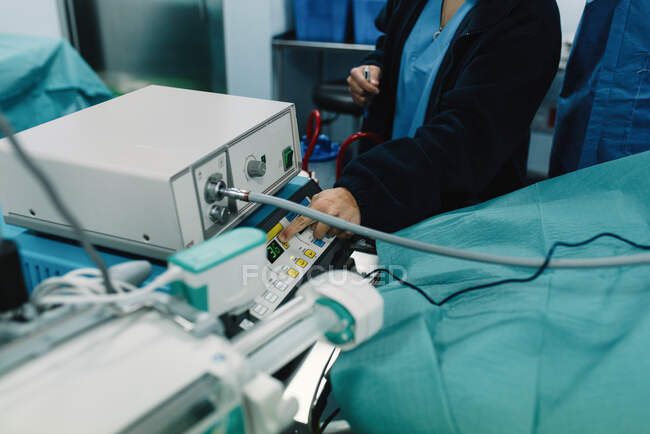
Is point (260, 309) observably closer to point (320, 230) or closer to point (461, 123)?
point (320, 230)

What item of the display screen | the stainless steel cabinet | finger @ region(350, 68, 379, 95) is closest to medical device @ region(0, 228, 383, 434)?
the display screen

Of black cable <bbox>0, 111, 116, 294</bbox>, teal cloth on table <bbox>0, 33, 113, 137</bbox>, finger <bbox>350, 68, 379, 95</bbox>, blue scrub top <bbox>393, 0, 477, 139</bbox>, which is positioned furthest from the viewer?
teal cloth on table <bbox>0, 33, 113, 137</bbox>

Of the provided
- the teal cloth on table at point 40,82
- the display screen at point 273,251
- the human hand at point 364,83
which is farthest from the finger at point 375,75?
the teal cloth on table at point 40,82

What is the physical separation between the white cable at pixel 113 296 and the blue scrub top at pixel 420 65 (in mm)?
857

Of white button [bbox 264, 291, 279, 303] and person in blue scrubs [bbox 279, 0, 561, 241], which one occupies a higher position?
person in blue scrubs [bbox 279, 0, 561, 241]

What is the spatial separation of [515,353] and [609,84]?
0.74m

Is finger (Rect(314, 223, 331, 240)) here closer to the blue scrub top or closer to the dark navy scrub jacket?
the dark navy scrub jacket

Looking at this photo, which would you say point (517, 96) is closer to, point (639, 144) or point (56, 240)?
point (639, 144)

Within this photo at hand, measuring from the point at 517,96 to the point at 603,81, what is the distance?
207mm

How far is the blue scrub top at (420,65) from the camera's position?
1.14 m

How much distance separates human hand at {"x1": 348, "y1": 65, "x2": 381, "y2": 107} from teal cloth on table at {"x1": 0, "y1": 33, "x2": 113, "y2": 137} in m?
1.36

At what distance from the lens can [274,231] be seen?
0.81 metres

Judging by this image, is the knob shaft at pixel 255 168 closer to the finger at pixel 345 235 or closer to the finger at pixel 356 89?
the finger at pixel 345 235

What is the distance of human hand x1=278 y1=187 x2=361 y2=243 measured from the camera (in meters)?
0.83
